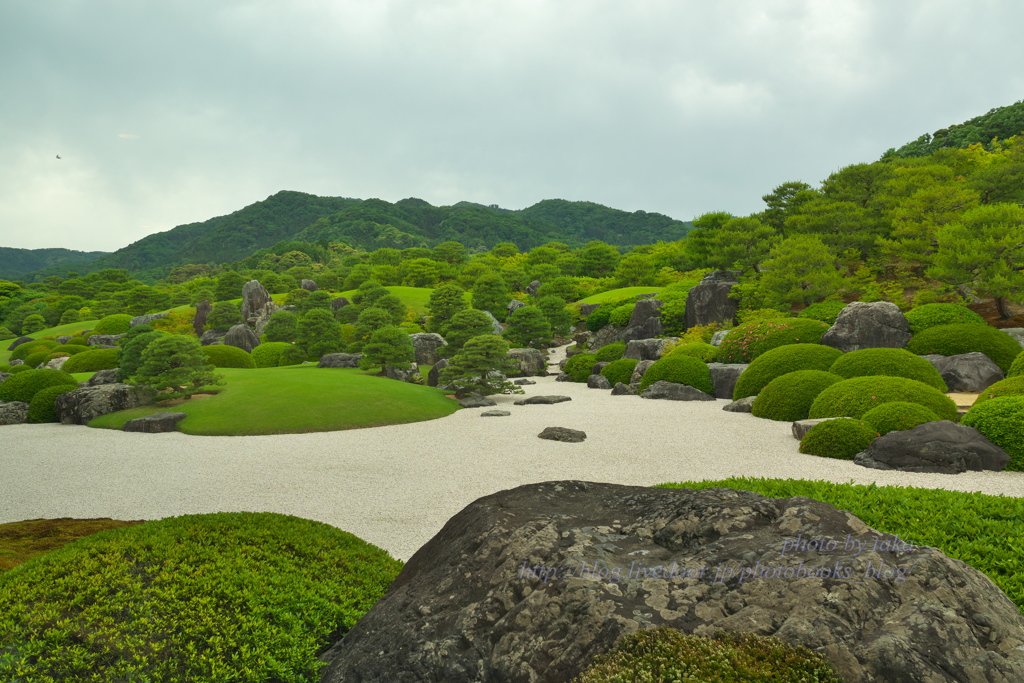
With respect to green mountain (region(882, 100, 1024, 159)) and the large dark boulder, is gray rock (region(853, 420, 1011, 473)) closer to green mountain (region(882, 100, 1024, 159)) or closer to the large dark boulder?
the large dark boulder

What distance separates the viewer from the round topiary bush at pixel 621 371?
2084cm

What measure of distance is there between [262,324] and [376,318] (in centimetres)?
2009

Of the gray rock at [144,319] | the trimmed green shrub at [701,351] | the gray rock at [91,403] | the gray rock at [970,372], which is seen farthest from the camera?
the gray rock at [144,319]

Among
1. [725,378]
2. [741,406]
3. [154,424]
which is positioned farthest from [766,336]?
[154,424]

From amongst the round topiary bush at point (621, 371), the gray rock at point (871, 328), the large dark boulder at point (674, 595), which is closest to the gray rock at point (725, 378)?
the gray rock at point (871, 328)

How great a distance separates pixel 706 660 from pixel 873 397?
411 inches

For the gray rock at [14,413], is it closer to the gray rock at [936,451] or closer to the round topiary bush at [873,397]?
the gray rock at [936,451]

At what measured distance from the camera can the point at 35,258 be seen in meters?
151

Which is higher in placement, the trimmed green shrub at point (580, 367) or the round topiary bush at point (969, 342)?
the round topiary bush at point (969, 342)

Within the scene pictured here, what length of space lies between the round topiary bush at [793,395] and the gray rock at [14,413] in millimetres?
21728

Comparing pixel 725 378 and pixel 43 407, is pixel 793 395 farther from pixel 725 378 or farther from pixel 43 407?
pixel 43 407

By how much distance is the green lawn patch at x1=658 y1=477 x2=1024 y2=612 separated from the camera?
2.94 metres

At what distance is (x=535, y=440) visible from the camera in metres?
11.0

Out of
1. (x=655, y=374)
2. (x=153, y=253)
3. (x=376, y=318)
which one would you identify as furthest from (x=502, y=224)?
(x=655, y=374)
